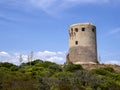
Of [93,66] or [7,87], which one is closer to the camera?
[7,87]

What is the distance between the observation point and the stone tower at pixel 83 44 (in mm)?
47500

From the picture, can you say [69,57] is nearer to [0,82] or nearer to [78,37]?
[78,37]

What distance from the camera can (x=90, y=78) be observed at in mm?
26234

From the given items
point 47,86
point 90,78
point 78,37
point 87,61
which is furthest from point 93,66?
point 47,86

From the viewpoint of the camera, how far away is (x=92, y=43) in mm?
48062

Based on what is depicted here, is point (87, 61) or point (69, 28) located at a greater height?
point (69, 28)

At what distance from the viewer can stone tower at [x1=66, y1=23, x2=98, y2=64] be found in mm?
47500

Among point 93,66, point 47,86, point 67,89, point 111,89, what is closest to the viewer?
point 67,89

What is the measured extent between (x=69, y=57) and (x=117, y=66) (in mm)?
7310

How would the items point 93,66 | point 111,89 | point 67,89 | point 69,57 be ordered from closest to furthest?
1. point 67,89
2. point 111,89
3. point 93,66
4. point 69,57

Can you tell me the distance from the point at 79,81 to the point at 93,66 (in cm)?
2005

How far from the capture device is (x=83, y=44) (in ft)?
156

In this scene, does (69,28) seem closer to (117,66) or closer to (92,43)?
(92,43)

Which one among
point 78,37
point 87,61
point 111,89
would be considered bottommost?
point 111,89
